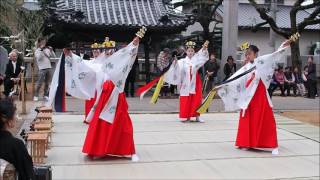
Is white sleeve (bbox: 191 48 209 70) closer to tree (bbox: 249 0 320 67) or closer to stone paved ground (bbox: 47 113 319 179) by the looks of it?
stone paved ground (bbox: 47 113 319 179)

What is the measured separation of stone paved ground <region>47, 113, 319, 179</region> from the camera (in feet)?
21.9

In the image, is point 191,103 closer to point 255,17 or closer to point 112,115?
point 112,115

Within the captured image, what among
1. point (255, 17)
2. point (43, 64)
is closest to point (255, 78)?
point (43, 64)

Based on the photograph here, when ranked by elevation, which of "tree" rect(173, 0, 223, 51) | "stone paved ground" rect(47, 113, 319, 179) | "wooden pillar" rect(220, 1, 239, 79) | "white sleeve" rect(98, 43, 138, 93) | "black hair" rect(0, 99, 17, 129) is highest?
"tree" rect(173, 0, 223, 51)

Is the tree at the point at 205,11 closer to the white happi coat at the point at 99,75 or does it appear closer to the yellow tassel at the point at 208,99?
the yellow tassel at the point at 208,99

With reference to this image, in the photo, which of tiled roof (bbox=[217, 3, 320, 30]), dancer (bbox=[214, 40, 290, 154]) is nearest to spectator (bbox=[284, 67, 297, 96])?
dancer (bbox=[214, 40, 290, 154])

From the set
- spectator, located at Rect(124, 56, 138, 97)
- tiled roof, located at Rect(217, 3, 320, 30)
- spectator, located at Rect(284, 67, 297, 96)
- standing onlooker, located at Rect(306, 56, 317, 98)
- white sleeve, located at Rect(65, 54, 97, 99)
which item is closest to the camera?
white sleeve, located at Rect(65, 54, 97, 99)

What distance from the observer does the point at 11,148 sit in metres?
3.45

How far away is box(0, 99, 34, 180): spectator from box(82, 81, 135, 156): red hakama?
3.74 meters

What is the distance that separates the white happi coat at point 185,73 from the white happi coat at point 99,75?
3232 mm

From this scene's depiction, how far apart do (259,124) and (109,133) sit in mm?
2436

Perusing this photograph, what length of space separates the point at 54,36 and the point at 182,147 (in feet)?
57.6

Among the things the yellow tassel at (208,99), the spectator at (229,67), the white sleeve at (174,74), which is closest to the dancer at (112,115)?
the yellow tassel at (208,99)

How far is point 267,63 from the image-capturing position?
26.7 feet
